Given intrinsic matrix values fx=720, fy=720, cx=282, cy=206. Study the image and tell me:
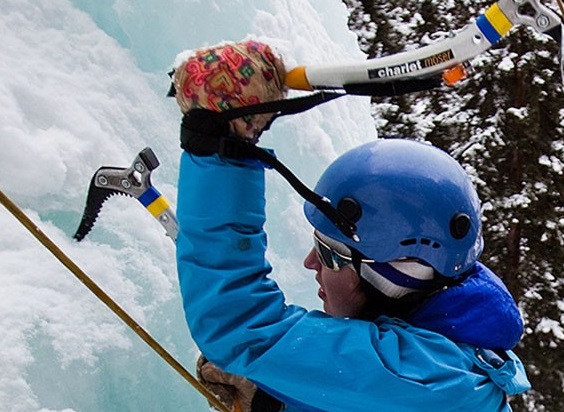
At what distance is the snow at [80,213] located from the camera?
3244 mm

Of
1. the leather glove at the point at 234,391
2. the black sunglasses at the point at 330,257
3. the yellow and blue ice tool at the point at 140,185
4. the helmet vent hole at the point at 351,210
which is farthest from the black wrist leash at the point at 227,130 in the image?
the yellow and blue ice tool at the point at 140,185

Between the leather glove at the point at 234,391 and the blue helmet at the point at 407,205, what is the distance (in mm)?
401

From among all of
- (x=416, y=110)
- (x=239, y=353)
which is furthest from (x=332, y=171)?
(x=416, y=110)

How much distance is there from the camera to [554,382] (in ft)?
22.4

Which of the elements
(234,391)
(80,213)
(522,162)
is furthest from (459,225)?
(522,162)

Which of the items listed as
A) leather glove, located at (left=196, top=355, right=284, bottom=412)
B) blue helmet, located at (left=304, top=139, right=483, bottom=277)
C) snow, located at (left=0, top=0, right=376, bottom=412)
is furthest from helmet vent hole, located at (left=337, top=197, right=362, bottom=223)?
snow, located at (left=0, top=0, right=376, bottom=412)

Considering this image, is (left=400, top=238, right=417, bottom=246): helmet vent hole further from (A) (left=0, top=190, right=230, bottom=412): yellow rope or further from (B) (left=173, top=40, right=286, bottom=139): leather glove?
(A) (left=0, top=190, right=230, bottom=412): yellow rope

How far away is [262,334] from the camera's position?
1305 mm

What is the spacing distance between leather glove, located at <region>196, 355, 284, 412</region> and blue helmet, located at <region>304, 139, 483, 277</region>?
1.31ft

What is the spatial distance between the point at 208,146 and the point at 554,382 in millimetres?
6406

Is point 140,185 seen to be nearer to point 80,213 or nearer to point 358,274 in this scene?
point 358,274

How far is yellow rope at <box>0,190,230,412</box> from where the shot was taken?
145 centimetres

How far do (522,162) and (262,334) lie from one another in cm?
621

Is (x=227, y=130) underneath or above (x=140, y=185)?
above
